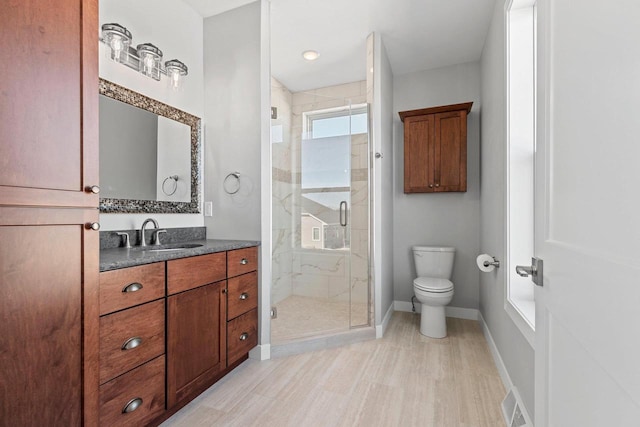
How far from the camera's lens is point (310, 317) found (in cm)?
279

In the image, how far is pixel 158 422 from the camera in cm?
146

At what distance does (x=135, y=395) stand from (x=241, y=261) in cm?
89

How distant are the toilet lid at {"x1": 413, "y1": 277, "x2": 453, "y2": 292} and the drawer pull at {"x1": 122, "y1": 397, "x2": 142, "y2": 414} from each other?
83.2 inches

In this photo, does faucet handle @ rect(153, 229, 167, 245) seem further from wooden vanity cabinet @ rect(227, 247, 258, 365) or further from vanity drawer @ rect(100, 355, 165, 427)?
vanity drawer @ rect(100, 355, 165, 427)

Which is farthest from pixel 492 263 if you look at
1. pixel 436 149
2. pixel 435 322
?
pixel 436 149

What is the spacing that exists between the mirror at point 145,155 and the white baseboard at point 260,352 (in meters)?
1.16

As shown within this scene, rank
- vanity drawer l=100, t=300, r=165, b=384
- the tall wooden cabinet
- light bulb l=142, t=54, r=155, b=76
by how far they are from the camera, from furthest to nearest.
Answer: light bulb l=142, t=54, r=155, b=76 < vanity drawer l=100, t=300, r=165, b=384 < the tall wooden cabinet

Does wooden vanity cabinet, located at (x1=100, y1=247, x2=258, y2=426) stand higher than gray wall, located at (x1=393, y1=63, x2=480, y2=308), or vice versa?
gray wall, located at (x1=393, y1=63, x2=480, y2=308)

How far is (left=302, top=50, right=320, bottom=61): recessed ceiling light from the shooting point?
9.51ft

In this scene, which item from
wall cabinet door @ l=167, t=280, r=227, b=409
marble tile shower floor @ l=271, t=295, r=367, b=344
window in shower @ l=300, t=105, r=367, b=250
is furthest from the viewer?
window in shower @ l=300, t=105, r=367, b=250

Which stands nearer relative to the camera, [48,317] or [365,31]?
[48,317]

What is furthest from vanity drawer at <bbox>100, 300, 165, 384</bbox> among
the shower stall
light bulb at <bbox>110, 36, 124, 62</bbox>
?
light bulb at <bbox>110, 36, 124, 62</bbox>

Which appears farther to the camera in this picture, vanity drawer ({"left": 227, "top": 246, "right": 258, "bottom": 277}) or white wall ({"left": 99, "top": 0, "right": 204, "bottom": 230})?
vanity drawer ({"left": 227, "top": 246, "right": 258, "bottom": 277})

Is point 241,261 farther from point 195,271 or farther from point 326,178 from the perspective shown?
point 326,178
